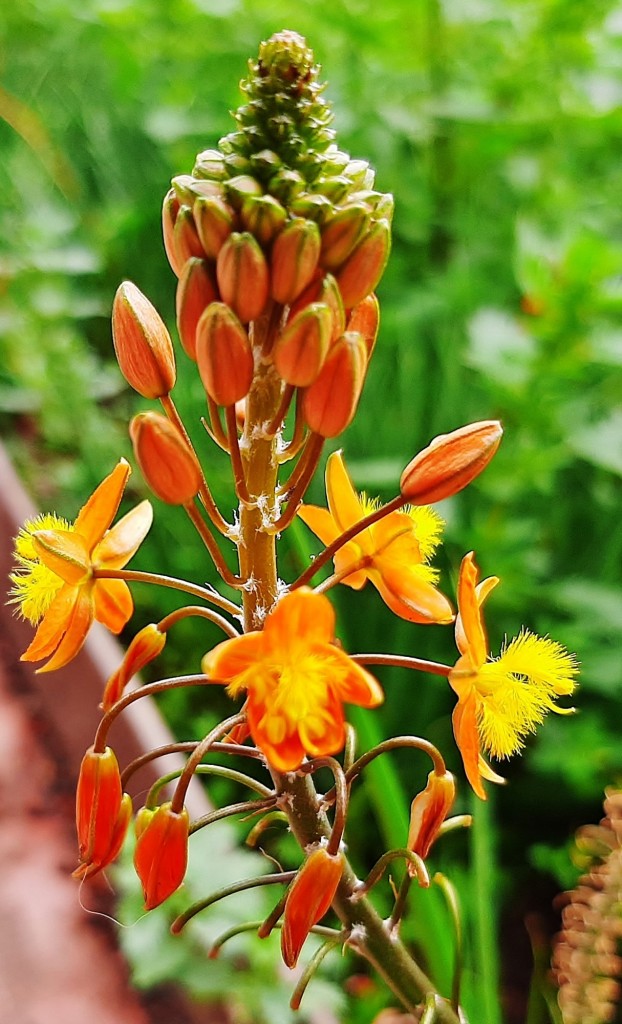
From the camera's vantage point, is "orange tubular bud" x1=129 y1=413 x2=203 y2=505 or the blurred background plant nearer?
"orange tubular bud" x1=129 y1=413 x2=203 y2=505

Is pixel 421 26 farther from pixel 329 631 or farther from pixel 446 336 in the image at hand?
pixel 329 631

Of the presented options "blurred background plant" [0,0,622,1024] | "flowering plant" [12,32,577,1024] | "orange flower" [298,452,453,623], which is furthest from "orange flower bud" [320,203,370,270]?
"blurred background plant" [0,0,622,1024]

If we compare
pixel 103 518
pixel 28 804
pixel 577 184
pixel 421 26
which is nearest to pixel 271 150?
pixel 103 518

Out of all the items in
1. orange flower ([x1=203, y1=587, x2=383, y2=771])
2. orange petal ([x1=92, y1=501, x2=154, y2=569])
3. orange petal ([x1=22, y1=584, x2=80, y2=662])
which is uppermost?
orange petal ([x1=92, y1=501, x2=154, y2=569])

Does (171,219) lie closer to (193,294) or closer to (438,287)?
(193,294)

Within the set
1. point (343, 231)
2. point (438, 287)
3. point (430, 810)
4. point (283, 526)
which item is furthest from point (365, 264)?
point (438, 287)

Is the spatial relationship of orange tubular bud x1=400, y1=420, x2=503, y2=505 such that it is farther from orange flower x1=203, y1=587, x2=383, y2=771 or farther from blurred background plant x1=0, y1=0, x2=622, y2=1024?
blurred background plant x1=0, y1=0, x2=622, y2=1024
